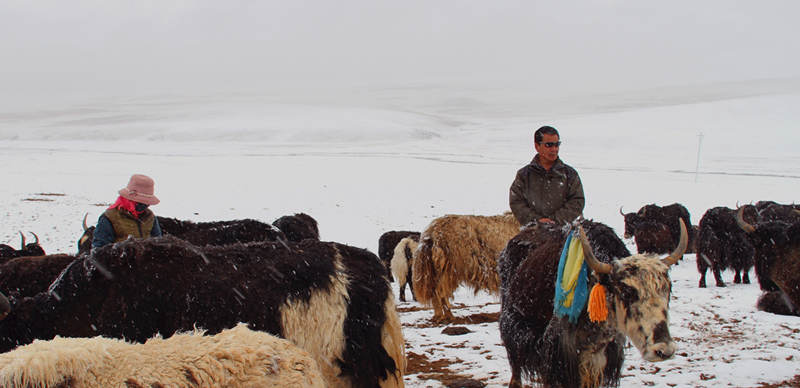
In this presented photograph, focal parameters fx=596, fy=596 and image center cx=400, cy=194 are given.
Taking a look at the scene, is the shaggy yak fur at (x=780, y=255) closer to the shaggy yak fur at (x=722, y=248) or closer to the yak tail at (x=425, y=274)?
the shaggy yak fur at (x=722, y=248)

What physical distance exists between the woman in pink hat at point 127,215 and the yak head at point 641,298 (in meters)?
3.84

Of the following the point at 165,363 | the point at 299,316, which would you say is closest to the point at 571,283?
the point at 299,316

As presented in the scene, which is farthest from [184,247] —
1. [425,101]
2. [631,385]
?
[425,101]

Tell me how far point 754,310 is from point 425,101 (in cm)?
16469

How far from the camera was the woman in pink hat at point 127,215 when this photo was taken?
17.2ft

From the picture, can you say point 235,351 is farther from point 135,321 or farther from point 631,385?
point 631,385

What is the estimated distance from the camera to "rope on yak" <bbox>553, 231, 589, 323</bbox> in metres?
4.00

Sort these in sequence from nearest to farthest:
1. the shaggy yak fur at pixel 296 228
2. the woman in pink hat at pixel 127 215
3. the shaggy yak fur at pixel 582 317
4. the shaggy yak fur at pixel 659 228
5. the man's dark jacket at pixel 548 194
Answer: the shaggy yak fur at pixel 582 317, the woman in pink hat at pixel 127 215, the man's dark jacket at pixel 548 194, the shaggy yak fur at pixel 296 228, the shaggy yak fur at pixel 659 228

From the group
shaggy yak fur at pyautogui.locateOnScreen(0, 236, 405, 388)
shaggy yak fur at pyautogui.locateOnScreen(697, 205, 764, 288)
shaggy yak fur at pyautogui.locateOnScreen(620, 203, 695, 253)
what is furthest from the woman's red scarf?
shaggy yak fur at pyautogui.locateOnScreen(620, 203, 695, 253)

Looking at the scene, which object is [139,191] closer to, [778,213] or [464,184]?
[778,213]

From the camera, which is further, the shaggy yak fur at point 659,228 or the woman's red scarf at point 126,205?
the shaggy yak fur at point 659,228

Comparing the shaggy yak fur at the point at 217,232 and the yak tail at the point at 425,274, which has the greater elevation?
the shaggy yak fur at the point at 217,232

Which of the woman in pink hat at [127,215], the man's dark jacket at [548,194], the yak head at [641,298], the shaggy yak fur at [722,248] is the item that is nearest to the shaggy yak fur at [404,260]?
the shaggy yak fur at [722,248]

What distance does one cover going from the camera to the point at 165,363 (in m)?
2.54
